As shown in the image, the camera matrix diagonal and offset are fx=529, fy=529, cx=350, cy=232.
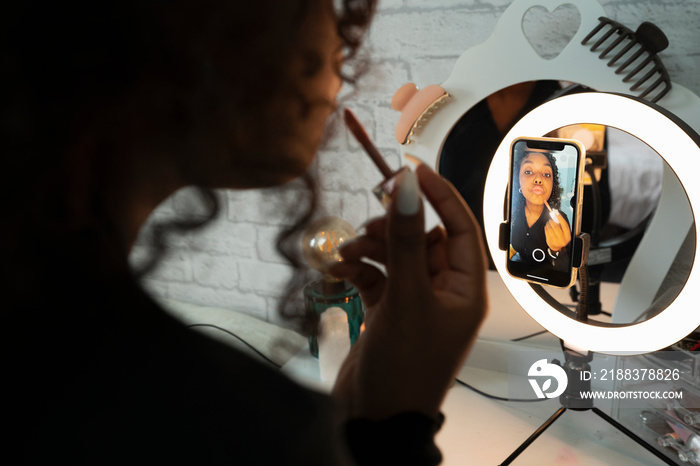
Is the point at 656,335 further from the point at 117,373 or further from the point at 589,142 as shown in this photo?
the point at 117,373

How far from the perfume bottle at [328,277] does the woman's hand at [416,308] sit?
10.6 inches

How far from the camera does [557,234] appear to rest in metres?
0.56

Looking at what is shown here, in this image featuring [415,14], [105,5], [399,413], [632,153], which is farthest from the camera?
[415,14]

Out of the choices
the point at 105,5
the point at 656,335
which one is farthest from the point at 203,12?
the point at 656,335

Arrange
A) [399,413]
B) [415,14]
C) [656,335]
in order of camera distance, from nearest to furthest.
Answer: [399,413], [656,335], [415,14]

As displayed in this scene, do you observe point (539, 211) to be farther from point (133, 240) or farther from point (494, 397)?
point (133, 240)

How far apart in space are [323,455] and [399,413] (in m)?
0.09

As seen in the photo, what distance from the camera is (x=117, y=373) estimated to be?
31 cm

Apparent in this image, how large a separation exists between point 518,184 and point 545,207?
38 mm

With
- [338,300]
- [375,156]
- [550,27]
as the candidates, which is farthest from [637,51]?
[338,300]

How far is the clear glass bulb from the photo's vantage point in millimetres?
728

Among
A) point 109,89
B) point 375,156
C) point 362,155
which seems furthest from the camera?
point 362,155

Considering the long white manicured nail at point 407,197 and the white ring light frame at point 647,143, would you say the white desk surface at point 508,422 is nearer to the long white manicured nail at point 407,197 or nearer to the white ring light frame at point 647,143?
the white ring light frame at point 647,143

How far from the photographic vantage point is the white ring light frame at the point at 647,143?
0.51 m
